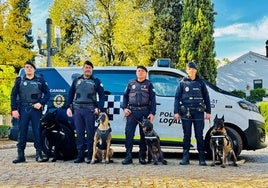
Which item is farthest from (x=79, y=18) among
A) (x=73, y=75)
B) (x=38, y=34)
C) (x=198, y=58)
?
(x=73, y=75)

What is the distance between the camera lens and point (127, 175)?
279 inches

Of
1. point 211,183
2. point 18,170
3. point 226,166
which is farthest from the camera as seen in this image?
point 226,166

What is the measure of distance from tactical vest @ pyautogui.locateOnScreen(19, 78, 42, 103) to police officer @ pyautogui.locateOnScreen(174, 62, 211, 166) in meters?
2.63

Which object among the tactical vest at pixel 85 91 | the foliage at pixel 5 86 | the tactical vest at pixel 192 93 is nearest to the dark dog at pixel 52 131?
the tactical vest at pixel 85 91

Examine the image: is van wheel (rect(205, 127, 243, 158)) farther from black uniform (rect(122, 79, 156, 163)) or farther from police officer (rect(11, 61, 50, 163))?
police officer (rect(11, 61, 50, 163))

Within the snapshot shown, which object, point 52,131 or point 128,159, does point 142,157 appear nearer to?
point 128,159

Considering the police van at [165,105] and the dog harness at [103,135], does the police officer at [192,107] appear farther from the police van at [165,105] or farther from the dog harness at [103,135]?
the dog harness at [103,135]

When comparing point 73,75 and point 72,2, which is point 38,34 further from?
point 72,2

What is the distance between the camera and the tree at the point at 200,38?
3728 cm

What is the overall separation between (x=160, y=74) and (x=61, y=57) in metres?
26.8

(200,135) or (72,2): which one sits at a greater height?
(72,2)

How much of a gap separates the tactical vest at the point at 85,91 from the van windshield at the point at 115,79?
3.20 ft

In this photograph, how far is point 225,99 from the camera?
9469 mm

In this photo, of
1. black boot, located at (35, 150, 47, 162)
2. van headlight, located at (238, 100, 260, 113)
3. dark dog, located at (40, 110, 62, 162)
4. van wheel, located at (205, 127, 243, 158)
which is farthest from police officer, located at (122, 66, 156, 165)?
van headlight, located at (238, 100, 260, 113)
